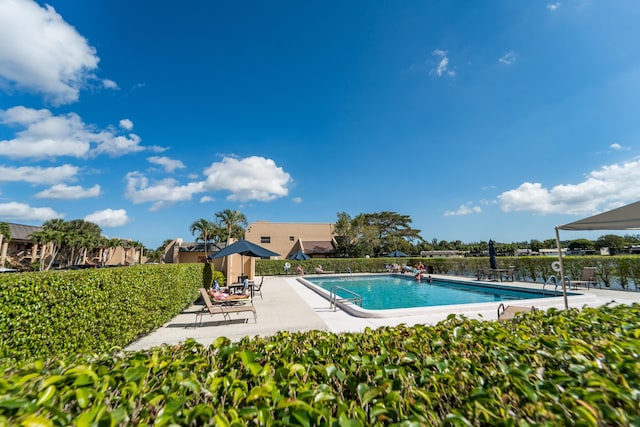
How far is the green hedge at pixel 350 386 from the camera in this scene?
116 centimetres

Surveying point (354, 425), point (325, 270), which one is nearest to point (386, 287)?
point (325, 270)

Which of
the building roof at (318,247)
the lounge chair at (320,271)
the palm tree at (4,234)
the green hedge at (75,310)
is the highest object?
the palm tree at (4,234)

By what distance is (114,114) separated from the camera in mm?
15141

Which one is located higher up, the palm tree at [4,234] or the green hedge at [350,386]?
the palm tree at [4,234]

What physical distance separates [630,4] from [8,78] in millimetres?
19516

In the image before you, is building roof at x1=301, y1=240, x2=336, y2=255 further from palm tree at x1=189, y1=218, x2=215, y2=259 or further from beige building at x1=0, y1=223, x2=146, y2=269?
beige building at x1=0, y1=223, x2=146, y2=269

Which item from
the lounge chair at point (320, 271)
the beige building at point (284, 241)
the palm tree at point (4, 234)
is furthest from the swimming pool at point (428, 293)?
the palm tree at point (4, 234)

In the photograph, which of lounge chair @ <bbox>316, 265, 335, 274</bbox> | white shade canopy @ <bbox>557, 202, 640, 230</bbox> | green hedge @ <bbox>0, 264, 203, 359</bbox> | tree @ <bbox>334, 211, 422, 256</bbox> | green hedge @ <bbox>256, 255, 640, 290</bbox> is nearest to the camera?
green hedge @ <bbox>0, 264, 203, 359</bbox>

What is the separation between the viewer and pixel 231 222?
2045 inches

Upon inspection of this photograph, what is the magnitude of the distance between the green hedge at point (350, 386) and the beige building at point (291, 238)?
41.6 m

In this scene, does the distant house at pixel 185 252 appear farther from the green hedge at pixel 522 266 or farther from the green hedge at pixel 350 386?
the green hedge at pixel 350 386

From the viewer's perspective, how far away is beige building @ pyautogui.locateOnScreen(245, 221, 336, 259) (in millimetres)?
43969

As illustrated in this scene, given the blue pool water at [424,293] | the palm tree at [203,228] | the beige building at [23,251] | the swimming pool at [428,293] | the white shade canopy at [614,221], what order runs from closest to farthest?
the white shade canopy at [614,221] < the swimming pool at [428,293] < the blue pool water at [424,293] < the beige building at [23,251] < the palm tree at [203,228]

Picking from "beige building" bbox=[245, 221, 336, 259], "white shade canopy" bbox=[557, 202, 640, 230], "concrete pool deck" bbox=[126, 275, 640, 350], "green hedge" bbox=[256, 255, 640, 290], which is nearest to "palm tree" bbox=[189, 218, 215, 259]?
"beige building" bbox=[245, 221, 336, 259]
